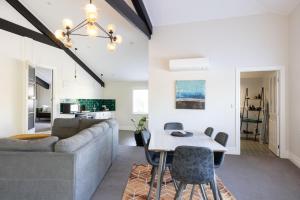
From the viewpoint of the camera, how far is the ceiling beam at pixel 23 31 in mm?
4410

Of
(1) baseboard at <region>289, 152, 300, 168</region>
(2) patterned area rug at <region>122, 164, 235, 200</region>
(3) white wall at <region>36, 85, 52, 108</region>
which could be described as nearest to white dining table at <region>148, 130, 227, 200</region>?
(2) patterned area rug at <region>122, 164, 235, 200</region>

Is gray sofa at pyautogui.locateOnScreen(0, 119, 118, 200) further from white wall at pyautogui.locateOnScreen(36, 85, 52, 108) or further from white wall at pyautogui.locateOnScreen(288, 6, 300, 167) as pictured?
white wall at pyautogui.locateOnScreen(36, 85, 52, 108)

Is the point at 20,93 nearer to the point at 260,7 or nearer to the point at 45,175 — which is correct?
the point at 45,175

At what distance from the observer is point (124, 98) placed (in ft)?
28.3

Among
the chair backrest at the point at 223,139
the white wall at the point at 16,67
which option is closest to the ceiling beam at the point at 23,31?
the white wall at the point at 16,67

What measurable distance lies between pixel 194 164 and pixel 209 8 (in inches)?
143

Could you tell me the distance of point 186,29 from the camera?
4.70m

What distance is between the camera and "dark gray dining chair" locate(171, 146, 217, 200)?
180 centimetres

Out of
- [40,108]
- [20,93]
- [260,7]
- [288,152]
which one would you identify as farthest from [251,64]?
[40,108]

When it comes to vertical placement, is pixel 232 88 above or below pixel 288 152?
above

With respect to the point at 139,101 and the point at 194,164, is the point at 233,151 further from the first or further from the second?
the point at 139,101

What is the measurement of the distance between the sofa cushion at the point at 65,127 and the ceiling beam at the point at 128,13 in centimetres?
265

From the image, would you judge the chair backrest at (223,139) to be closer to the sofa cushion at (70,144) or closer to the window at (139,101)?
the sofa cushion at (70,144)

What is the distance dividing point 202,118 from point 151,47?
229cm
